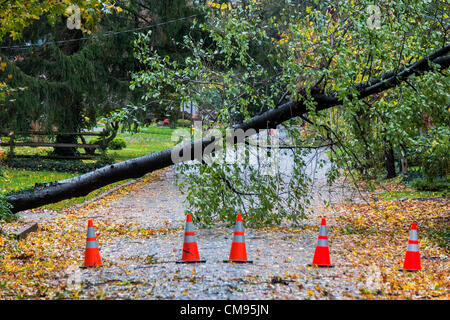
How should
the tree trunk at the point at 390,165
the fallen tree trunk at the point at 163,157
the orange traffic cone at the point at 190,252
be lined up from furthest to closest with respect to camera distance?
the tree trunk at the point at 390,165
the fallen tree trunk at the point at 163,157
the orange traffic cone at the point at 190,252

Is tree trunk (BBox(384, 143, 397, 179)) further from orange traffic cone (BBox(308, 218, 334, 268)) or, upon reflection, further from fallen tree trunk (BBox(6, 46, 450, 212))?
orange traffic cone (BBox(308, 218, 334, 268))

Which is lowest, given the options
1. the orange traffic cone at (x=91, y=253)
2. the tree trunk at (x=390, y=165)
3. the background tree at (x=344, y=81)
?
the orange traffic cone at (x=91, y=253)

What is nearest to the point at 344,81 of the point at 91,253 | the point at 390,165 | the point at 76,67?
the point at 91,253

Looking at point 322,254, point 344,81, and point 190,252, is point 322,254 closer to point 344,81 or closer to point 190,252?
point 190,252

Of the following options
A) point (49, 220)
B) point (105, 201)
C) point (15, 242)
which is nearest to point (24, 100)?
point (105, 201)

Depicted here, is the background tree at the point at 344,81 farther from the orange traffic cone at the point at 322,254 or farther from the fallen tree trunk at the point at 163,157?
the orange traffic cone at the point at 322,254

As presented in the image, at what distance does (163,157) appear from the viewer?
9.66 m

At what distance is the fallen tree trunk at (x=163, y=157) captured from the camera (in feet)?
28.8

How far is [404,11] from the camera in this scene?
8734 mm

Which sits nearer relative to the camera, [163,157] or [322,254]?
[322,254]

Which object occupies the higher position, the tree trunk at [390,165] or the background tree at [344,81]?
the background tree at [344,81]

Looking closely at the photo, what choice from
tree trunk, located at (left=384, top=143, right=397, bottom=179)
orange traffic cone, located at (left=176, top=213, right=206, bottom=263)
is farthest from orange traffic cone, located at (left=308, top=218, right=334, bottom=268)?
tree trunk, located at (left=384, top=143, right=397, bottom=179)

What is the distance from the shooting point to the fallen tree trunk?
28.8 ft

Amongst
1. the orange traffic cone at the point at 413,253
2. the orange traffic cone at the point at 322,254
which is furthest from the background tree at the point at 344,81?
the orange traffic cone at the point at 322,254
